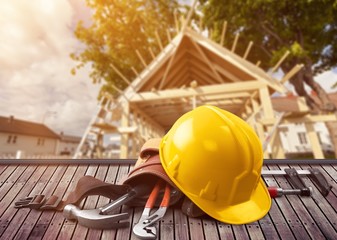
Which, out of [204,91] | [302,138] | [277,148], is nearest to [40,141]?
[204,91]

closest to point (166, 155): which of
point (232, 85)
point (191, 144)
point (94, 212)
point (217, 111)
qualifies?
point (191, 144)

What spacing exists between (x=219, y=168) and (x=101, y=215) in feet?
3.61

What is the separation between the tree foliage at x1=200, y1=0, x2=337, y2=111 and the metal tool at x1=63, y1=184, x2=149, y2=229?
39.1ft

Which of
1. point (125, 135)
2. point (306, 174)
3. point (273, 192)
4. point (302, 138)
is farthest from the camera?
point (302, 138)

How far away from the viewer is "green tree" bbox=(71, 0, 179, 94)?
14.5 metres

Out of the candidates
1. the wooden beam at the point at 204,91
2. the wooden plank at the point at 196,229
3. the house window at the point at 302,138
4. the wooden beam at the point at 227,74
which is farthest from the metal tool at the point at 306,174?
the house window at the point at 302,138

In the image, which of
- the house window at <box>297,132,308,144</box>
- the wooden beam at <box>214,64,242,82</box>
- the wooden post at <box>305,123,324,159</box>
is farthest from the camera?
the house window at <box>297,132,308,144</box>

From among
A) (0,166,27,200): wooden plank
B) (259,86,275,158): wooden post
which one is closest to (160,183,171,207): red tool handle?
(0,166,27,200): wooden plank

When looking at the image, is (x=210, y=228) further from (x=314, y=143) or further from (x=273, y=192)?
(x=314, y=143)

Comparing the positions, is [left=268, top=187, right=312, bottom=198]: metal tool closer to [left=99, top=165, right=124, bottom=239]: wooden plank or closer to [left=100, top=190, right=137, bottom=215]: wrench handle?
[left=100, top=190, right=137, bottom=215]: wrench handle

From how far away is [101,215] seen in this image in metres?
1.60

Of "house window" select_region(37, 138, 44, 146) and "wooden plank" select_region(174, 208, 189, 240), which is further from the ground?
"wooden plank" select_region(174, 208, 189, 240)

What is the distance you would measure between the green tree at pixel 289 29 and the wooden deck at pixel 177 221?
1085 centimetres

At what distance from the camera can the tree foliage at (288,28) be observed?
10305mm
